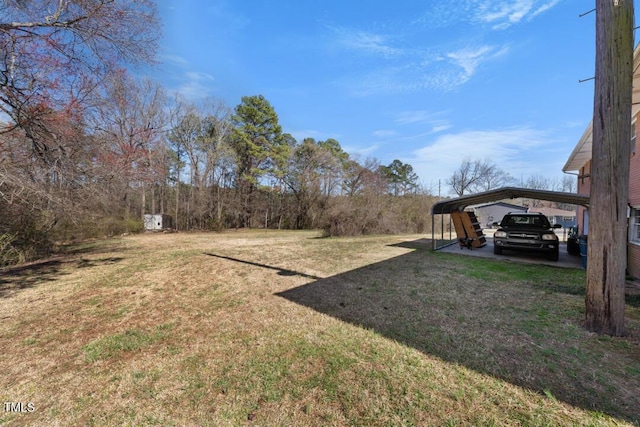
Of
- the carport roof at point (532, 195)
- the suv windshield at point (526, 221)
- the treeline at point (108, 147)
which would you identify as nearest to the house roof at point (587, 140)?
the carport roof at point (532, 195)

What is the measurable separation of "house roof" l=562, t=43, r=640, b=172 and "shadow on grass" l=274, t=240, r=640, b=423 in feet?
12.5

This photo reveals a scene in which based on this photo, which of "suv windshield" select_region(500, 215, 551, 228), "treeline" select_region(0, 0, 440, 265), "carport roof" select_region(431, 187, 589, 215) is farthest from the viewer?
"suv windshield" select_region(500, 215, 551, 228)

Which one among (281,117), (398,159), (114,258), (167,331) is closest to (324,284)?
(167,331)

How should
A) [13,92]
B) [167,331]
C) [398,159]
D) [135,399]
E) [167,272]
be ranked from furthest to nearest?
[398,159] < [167,272] < [13,92] < [167,331] < [135,399]

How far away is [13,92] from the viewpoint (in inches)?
182

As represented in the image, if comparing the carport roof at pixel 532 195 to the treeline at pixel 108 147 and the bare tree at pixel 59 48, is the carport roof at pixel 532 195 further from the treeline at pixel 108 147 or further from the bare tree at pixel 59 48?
the bare tree at pixel 59 48

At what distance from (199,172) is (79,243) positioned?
39.2 feet

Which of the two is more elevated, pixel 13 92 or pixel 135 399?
pixel 13 92

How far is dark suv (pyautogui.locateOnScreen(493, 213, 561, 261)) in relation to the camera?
25.5ft

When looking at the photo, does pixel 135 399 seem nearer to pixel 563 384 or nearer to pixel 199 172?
pixel 563 384

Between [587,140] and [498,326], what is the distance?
28.0 feet

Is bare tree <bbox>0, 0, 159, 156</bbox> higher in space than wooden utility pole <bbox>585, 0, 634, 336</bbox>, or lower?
higher

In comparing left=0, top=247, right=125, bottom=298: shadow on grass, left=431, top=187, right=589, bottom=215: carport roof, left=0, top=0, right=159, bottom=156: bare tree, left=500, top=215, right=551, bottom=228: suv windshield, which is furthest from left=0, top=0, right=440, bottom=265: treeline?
left=500, top=215, right=551, bottom=228: suv windshield

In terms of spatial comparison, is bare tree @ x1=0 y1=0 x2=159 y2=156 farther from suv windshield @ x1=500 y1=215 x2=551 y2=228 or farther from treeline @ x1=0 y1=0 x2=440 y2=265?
suv windshield @ x1=500 y1=215 x2=551 y2=228
